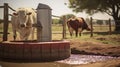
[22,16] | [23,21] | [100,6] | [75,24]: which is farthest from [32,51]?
[100,6]

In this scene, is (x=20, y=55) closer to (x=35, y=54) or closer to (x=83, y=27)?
(x=35, y=54)

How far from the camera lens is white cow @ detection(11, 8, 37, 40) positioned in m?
9.45

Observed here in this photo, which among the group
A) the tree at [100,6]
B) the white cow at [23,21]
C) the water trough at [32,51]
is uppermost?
the tree at [100,6]

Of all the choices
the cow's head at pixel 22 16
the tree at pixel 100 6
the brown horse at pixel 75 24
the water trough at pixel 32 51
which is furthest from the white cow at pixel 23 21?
the tree at pixel 100 6

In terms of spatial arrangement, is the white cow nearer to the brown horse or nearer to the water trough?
the water trough

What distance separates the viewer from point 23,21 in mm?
9359

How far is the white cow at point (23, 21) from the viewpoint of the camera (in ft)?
31.0

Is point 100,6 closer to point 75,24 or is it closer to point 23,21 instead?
point 75,24

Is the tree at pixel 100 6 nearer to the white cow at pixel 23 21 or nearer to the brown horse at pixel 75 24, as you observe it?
the brown horse at pixel 75 24

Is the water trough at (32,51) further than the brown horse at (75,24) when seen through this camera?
No

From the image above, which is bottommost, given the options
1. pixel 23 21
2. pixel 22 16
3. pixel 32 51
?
pixel 32 51

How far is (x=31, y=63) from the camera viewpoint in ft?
22.6

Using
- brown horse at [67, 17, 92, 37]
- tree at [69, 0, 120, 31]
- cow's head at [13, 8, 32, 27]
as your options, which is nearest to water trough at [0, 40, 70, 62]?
cow's head at [13, 8, 32, 27]

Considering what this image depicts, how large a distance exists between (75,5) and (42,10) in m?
29.6
